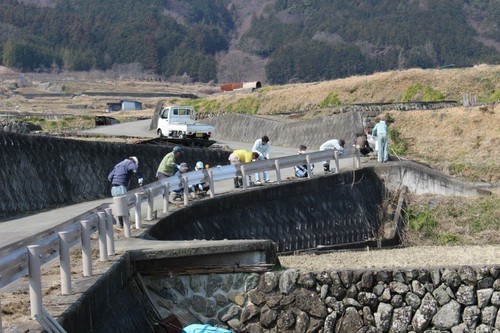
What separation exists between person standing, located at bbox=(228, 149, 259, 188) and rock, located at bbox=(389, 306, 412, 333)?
979cm

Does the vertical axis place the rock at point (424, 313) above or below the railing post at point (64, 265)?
below

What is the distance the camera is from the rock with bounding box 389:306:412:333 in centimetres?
1544

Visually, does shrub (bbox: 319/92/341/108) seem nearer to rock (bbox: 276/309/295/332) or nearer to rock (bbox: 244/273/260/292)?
rock (bbox: 244/273/260/292)

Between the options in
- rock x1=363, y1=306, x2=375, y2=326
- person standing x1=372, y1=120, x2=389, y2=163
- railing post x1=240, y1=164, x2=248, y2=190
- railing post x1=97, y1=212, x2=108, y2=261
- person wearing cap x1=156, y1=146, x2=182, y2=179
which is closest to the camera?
railing post x1=97, y1=212, x2=108, y2=261

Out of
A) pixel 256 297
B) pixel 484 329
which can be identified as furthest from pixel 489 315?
pixel 256 297

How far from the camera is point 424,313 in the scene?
15.4 meters

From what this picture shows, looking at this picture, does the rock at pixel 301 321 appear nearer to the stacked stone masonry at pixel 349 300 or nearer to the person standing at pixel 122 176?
the stacked stone masonry at pixel 349 300

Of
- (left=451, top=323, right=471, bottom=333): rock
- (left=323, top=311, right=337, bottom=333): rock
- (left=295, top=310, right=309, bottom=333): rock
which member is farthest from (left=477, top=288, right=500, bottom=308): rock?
(left=295, top=310, right=309, bottom=333): rock

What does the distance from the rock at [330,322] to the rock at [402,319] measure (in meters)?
0.84

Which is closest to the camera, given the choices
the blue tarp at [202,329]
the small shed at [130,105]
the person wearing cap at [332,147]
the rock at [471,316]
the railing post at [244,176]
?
the blue tarp at [202,329]

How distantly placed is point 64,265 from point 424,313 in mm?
6131

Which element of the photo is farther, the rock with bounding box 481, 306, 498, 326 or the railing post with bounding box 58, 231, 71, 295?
the rock with bounding box 481, 306, 498, 326

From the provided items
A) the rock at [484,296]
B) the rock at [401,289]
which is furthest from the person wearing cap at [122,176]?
the rock at [484,296]

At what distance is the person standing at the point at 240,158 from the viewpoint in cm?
2528
